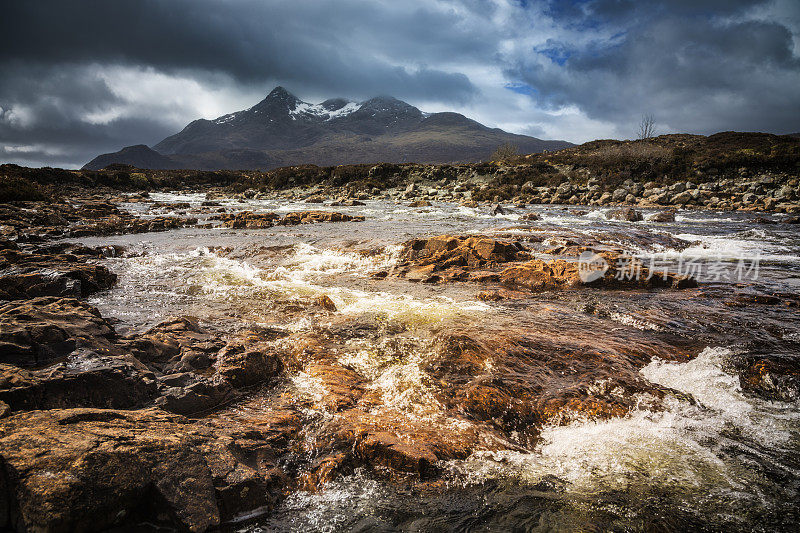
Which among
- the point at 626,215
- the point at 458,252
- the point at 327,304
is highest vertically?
the point at 626,215

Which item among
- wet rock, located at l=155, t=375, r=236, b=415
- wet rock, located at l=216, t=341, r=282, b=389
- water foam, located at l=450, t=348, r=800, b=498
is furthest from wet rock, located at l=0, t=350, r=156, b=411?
water foam, located at l=450, t=348, r=800, b=498

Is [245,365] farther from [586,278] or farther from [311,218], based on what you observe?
[311,218]

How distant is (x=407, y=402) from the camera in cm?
382

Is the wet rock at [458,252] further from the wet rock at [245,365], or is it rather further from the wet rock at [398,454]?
the wet rock at [398,454]

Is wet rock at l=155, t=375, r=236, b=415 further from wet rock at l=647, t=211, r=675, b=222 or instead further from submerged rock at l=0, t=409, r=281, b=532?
wet rock at l=647, t=211, r=675, b=222

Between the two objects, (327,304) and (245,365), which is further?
(327,304)

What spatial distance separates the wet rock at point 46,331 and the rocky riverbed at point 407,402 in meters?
0.03

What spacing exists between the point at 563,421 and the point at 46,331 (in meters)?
5.48

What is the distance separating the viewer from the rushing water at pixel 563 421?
2.48m

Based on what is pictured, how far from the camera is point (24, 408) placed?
8.87 ft

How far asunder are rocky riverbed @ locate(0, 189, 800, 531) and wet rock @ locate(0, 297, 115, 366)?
25mm

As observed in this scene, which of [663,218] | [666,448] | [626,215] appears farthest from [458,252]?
[663,218]

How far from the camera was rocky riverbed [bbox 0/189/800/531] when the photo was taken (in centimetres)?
233

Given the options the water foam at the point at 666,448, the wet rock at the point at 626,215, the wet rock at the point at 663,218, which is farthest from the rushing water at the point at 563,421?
the wet rock at the point at 626,215
